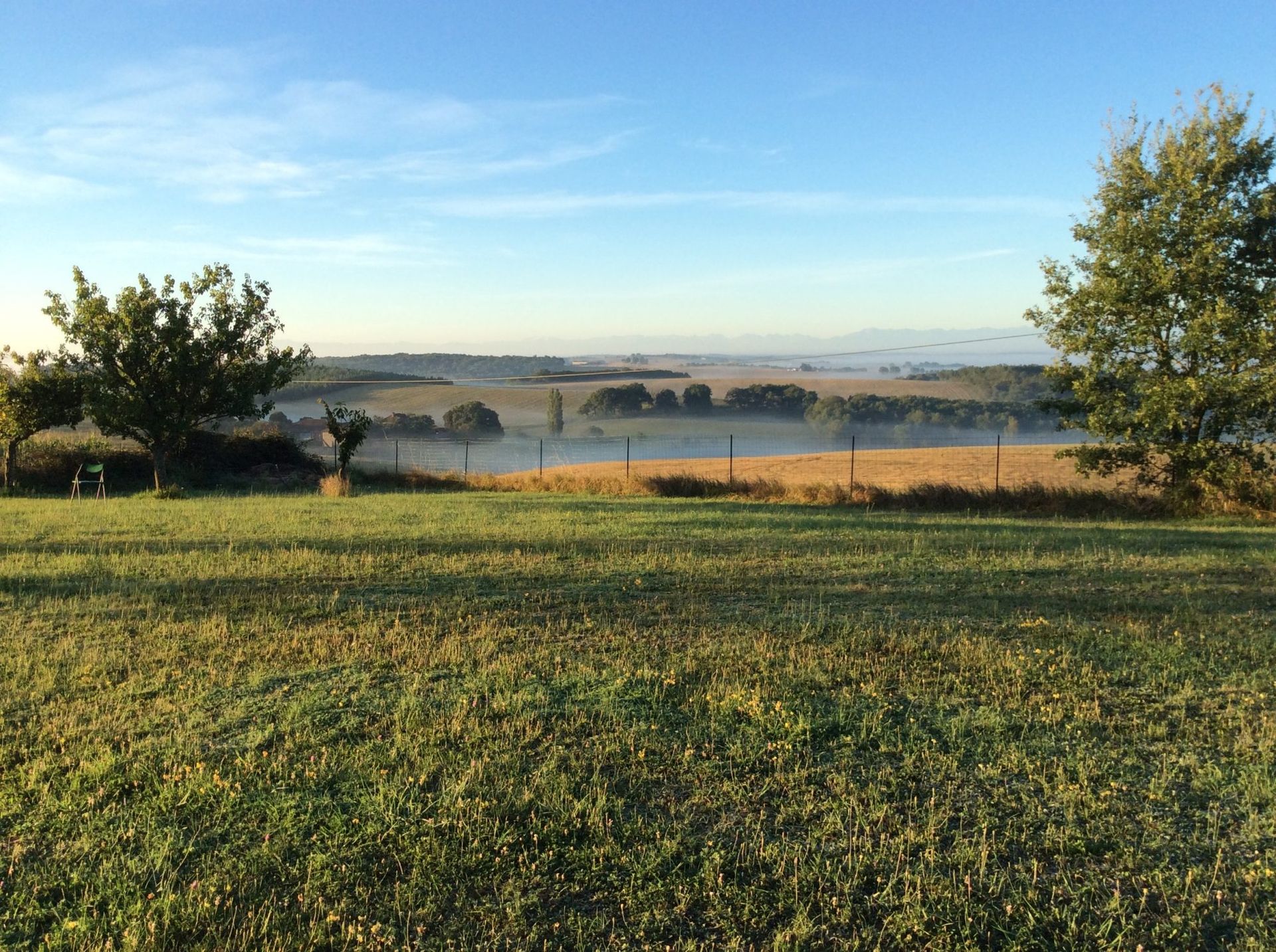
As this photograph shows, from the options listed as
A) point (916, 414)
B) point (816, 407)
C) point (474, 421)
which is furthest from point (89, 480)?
point (916, 414)

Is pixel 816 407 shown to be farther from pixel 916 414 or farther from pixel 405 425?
pixel 405 425

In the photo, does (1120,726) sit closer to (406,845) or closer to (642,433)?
(406,845)

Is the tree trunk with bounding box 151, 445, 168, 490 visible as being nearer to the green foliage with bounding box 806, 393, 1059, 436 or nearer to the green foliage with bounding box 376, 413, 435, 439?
the green foliage with bounding box 376, 413, 435, 439

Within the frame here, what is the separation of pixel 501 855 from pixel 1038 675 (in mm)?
4460

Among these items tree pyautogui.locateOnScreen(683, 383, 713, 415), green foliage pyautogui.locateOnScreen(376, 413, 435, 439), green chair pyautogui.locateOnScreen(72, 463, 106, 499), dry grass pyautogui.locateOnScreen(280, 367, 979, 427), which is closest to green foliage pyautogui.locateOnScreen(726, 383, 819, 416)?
dry grass pyautogui.locateOnScreen(280, 367, 979, 427)

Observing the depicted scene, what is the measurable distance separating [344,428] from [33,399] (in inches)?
348

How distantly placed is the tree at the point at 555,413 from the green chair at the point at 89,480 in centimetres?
4890

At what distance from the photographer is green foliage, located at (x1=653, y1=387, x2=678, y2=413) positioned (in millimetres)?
87062

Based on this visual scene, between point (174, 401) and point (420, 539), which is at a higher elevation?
point (174, 401)

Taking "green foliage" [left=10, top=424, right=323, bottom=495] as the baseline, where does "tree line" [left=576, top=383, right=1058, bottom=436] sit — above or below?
above

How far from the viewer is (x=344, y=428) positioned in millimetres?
29453

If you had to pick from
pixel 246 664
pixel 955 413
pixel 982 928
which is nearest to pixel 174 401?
pixel 246 664

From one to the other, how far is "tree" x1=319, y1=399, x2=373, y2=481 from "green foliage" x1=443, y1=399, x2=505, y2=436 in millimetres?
41572

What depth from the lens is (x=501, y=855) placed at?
3879mm
